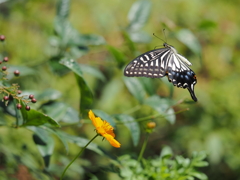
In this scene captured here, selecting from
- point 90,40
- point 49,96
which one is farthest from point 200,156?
point 90,40

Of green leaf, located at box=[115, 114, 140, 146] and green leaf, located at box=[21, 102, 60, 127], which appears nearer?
green leaf, located at box=[21, 102, 60, 127]

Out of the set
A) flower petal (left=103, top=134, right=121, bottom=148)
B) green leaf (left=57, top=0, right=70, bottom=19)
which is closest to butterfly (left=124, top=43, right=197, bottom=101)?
flower petal (left=103, top=134, right=121, bottom=148)

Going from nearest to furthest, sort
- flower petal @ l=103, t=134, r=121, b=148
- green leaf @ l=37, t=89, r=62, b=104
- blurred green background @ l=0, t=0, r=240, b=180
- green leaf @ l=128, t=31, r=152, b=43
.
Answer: flower petal @ l=103, t=134, r=121, b=148, green leaf @ l=37, t=89, r=62, b=104, green leaf @ l=128, t=31, r=152, b=43, blurred green background @ l=0, t=0, r=240, b=180

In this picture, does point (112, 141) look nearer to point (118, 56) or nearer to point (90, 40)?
point (118, 56)

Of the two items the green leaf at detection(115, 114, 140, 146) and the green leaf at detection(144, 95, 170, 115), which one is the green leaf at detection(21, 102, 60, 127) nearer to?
the green leaf at detection(115, 114, 140, 146)

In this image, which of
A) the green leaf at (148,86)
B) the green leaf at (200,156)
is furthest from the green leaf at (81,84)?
the green leaf at (200,156)

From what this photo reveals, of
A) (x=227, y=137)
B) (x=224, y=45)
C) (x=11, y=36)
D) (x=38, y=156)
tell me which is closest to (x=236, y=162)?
(x=227, y=137)

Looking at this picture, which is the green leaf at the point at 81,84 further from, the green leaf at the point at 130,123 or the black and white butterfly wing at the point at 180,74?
the black and white butterfly wing at the point at 180,74
